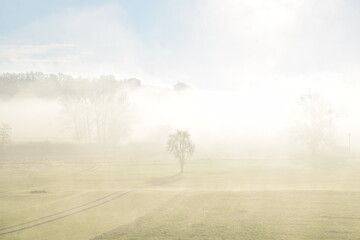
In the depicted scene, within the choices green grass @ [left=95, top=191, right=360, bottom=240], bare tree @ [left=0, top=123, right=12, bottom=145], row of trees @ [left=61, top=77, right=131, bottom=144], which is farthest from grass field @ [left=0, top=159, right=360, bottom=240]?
row of trees @ [left=61, top=77, right=131, bottom=144]

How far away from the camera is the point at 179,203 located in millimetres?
36219

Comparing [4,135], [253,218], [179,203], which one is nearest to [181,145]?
[179,203]

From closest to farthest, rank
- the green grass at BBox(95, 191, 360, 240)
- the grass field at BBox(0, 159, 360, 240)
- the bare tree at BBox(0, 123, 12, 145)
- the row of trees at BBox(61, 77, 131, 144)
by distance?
1. the green grass at BBox(95, 191, 360, 240)
2. the grass field at BBox(0, 159, 360, 240)
3. the bare tree at BBox(0, 123, 12, 145)
4. the row of trees at BBox(61, 77, 131, 144)

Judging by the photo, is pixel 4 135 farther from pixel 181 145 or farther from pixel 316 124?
pixel 316 124

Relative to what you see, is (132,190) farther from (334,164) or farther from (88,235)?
(334,164)

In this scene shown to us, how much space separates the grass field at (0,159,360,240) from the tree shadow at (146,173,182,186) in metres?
0.17

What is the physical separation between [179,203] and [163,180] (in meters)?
18.8

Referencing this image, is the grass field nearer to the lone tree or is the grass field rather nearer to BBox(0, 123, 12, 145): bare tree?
the lone tree

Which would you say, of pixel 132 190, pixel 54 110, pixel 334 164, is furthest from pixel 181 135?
pixel 54 110

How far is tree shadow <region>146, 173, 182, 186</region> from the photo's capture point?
51763 mm

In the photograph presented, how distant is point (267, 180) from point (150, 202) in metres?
24.4

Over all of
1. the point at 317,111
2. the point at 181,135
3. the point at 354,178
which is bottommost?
the point at 354,178

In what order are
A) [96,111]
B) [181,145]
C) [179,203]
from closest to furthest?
[179,203] → [181,145] → [96,111]

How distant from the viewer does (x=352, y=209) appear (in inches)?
1236
